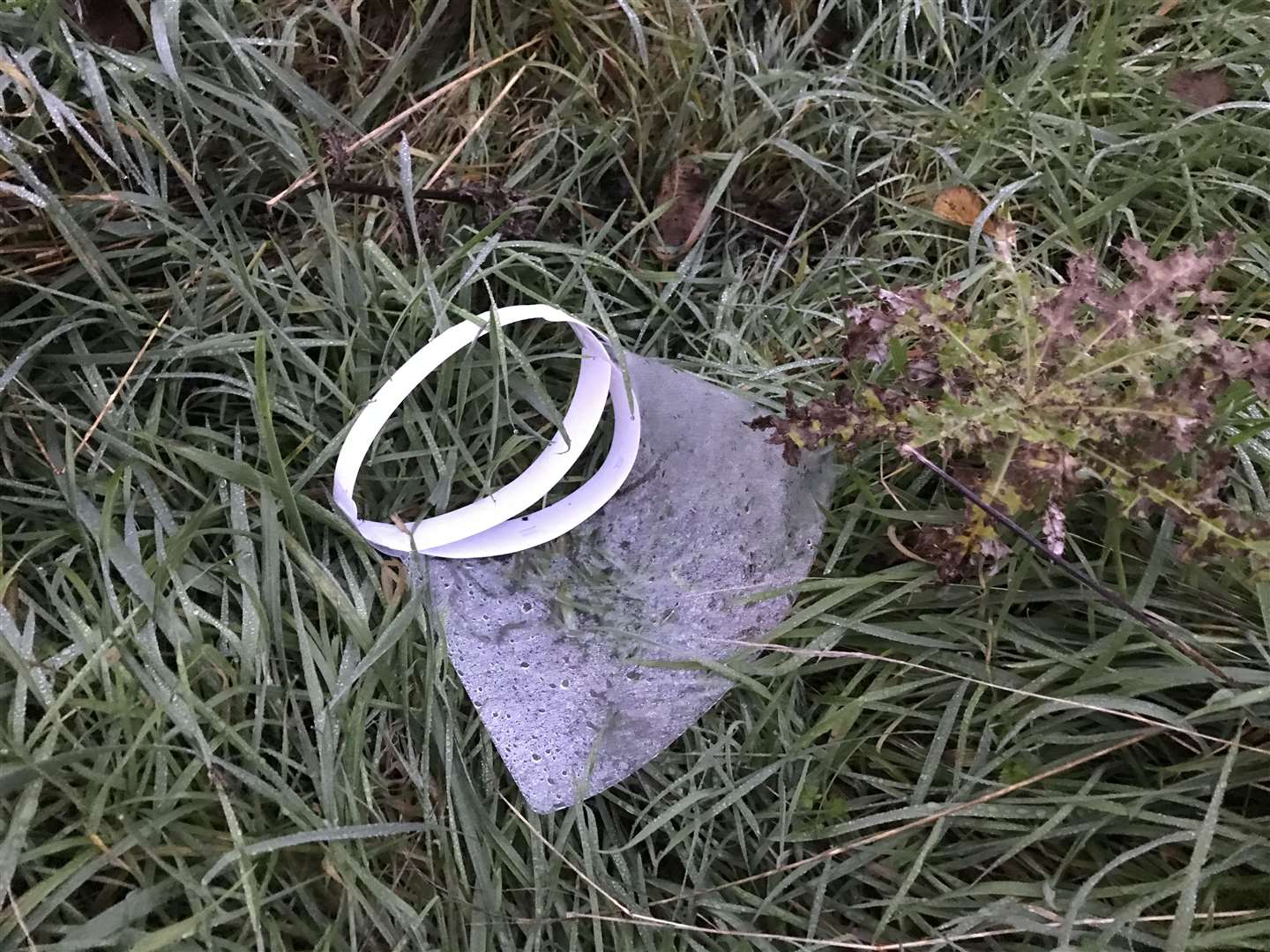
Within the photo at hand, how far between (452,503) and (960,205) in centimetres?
96

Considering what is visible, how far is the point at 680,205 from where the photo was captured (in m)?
1.44

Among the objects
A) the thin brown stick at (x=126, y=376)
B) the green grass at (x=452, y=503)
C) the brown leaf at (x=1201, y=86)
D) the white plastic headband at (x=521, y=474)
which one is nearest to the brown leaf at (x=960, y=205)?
the green grass at (x=452, y=503)

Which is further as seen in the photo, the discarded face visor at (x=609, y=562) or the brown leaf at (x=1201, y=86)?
the brown leaf at (x=1201, y=86)

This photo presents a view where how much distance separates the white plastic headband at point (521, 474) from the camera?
117 centimetres

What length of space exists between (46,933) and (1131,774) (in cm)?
135

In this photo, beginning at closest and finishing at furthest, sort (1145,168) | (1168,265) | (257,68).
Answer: (1168,265) → (257,68) → (1145,168)

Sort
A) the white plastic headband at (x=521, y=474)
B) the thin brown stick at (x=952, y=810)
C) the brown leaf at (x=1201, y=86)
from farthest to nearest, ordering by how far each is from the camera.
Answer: the brown leaf at (x=1201, y=86)
the white plastic headband at (x=521, y=474)
the thin brown stick at (x=952, y=810)

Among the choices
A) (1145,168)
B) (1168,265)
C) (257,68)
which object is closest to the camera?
(1168,265)

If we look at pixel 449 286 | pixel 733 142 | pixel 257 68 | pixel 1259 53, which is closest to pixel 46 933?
pixel 449 286

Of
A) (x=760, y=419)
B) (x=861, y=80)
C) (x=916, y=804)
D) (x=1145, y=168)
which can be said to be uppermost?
(x=861, y=80)

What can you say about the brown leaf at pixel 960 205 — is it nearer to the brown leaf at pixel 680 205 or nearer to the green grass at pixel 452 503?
the green grass at pixel 452 503

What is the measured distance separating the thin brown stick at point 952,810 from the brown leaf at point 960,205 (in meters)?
0.81

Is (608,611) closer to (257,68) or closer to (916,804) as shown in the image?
(916,804)

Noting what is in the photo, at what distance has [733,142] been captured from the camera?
1.44 metres
